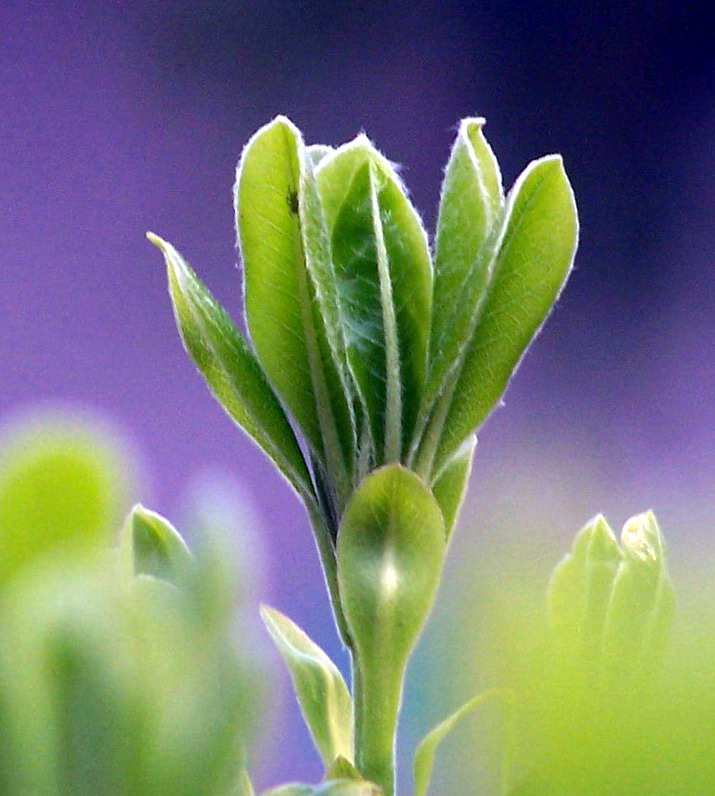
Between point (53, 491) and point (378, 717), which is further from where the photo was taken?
point (378, 717)

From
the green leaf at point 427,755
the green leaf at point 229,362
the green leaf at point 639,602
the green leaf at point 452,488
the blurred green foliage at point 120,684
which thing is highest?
the green leaf at point 229,362

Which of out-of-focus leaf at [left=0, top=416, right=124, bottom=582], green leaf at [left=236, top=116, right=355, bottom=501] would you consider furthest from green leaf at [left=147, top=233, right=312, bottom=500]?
out-of-focus leaf at [left=0, top=416, right=124, bottom=582]

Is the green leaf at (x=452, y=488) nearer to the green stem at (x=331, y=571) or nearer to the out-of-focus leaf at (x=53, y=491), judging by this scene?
the green stem at (x=331, y=571)

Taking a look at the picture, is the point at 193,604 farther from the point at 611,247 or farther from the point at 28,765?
the point at 611,247

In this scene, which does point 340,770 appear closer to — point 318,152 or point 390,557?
point 390,557

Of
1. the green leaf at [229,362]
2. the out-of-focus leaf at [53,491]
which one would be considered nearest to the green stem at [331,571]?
the green leaf at [229,362]

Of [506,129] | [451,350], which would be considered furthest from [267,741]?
[506,129]

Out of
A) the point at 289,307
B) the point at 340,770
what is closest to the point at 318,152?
the point at 289,307
